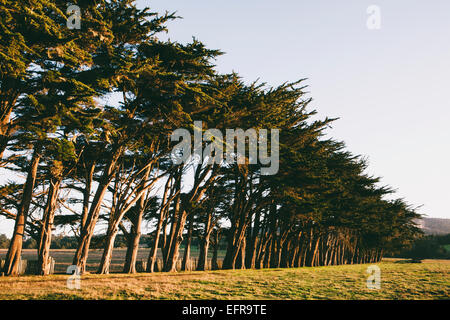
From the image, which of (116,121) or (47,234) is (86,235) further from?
(116,121)

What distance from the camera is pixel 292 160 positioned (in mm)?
19297

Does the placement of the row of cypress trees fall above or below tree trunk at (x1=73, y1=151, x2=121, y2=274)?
above

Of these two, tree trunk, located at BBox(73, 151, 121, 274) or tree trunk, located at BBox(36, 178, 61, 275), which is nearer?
tree trunk, located at BBox(73, 151, 121, 274)

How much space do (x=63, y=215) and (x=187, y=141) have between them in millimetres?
10198

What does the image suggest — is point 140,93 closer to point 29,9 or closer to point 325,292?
point 29,9

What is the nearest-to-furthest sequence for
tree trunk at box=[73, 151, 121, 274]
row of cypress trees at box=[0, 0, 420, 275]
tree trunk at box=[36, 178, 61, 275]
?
row of cypress trees at box=[0, 0, 420, 275] < tree trunk at box=[73, 151, 121, 274] < tree trunk at box=[36, 178, 61, 275]

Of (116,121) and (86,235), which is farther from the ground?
(116,121)

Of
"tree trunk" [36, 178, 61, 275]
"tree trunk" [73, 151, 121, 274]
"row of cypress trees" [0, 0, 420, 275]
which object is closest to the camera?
"row of cypress trees" [0, 0, 420, 275]

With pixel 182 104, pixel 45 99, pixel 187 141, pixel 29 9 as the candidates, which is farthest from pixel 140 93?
pixel 29 9

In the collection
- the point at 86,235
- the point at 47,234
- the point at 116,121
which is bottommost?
the point at 47,234

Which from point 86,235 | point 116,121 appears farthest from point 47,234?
point 116,121

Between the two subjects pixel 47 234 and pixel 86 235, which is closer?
pixel 86 235

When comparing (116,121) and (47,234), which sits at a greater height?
(116,121)

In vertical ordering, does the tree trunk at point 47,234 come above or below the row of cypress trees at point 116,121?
below
